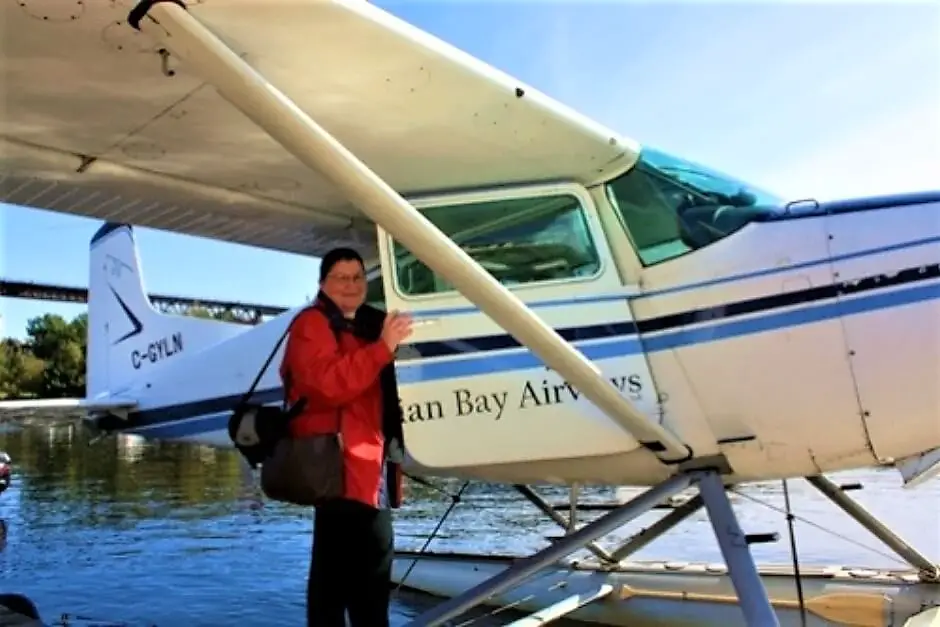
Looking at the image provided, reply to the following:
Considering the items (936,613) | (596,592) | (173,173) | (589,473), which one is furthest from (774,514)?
(173,173)

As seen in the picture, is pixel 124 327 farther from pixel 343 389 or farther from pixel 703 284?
pixel 703 284

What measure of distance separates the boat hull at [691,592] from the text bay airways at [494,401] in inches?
87.0

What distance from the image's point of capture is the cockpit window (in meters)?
3.38

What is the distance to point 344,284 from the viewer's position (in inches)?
110

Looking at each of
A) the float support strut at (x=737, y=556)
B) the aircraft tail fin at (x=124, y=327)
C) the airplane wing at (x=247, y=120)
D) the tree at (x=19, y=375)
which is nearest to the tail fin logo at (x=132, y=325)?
the aircraft tail fin at (x=124, y=327)

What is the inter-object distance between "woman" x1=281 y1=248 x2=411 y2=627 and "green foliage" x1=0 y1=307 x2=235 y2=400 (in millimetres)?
58400

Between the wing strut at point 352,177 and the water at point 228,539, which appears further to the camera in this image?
the water at point 228,539

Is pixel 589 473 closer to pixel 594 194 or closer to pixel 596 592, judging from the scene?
pixel 594 194

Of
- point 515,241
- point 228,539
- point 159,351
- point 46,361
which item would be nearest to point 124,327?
point 159,351

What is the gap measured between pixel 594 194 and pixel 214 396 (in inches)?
106

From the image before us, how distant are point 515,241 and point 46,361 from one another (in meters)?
71.6

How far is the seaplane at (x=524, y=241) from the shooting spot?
269 centimetres

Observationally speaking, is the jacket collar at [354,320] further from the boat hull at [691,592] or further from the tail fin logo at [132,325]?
the tail fin logo at [132,325]

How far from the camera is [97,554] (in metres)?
8.61
